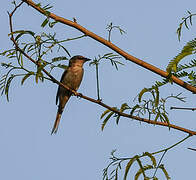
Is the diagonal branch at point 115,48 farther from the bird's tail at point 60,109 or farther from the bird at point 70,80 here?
the bird's tail at point 60,109

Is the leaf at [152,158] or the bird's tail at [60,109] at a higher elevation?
the bird's tail at [60,109]

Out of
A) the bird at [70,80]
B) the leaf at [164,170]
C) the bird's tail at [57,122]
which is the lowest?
the leaf at [164,170]

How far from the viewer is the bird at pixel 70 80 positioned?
991 cm

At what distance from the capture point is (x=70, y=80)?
986 centimetres

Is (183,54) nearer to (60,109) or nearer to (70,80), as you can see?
(70,80)

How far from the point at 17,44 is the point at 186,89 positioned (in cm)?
123

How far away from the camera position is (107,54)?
2.97 meters

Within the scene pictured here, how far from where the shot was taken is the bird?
32.5 ft

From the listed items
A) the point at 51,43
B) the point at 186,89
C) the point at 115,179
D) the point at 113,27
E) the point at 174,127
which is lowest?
the point at 115,179

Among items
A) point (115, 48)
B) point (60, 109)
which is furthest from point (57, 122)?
point (115, 48)

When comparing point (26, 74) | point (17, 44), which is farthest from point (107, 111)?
point (17, 44)

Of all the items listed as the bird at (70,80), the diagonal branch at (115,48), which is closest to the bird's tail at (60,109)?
the bird at (70,80)

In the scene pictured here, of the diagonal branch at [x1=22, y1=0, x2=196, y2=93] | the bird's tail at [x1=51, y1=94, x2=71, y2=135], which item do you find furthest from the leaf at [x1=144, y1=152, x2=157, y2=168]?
the bird's tail at [x1=51, y1=94, x2=71, y2=135]

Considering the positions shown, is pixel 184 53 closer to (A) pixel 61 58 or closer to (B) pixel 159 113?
(B) pixel 159 113
